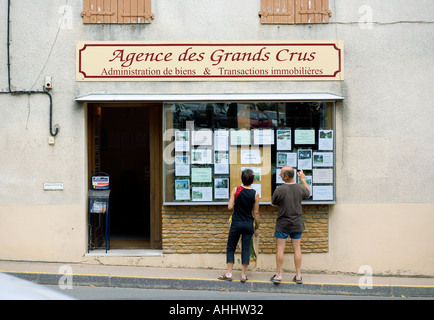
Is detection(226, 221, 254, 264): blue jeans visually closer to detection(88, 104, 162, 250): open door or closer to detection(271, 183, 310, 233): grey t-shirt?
detection(271, 183, 310, 233): grey t-shirt

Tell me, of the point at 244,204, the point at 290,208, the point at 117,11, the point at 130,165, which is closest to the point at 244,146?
the point at 244,204

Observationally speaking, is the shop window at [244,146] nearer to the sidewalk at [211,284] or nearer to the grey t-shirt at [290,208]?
the grey t-shirt at [290,208]

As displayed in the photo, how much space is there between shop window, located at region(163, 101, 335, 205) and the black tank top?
1.17m

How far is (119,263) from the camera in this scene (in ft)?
32.0

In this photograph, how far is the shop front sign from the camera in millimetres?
9688

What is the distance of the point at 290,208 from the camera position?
28.3ft

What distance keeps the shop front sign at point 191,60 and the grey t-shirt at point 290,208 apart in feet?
7.19

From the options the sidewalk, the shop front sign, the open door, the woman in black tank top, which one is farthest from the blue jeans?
the shop front sign

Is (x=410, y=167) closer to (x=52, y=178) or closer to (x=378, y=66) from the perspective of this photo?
(x=378, y=66)

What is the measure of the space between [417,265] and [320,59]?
4057 millimetres

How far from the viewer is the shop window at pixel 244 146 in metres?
9.75

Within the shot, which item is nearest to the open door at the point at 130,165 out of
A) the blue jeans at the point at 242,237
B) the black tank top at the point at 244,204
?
the blue jeans at the point at 242,237

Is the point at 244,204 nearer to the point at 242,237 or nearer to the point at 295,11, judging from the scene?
the point at 242,237

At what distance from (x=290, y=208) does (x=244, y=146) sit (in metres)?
1.69
